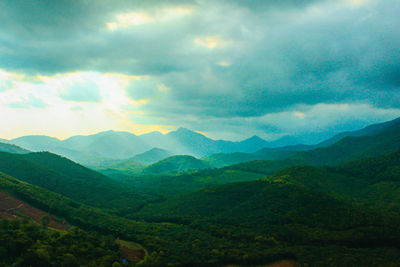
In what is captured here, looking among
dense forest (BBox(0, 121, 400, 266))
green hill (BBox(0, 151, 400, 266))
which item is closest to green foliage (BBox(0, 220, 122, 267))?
dense forest (BBox(0, 121, 400, 266))

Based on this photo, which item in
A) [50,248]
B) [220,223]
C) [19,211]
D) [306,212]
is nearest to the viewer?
[50,248]

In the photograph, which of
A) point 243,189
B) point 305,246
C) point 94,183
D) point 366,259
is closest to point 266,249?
point 305,246

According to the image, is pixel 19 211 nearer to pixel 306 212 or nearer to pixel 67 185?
pixel 67 185

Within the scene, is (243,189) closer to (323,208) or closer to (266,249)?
(323,208)

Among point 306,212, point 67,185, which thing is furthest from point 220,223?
point 67,185

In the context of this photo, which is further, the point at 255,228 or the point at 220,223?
the point at 220,223

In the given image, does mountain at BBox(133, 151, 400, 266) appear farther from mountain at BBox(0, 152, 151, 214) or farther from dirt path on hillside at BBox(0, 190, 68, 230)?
dirt path on hillside at BBox(0, 190, 68, 230)

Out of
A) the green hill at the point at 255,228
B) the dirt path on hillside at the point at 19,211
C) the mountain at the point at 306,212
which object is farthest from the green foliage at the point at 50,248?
the mountain at the point at 306,212

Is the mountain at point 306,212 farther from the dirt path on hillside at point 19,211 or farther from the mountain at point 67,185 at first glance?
the dirt path on hillside at point 19,211
